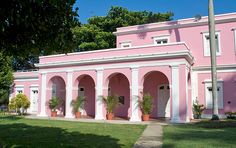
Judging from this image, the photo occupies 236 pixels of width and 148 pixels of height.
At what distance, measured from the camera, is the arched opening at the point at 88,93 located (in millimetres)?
24672

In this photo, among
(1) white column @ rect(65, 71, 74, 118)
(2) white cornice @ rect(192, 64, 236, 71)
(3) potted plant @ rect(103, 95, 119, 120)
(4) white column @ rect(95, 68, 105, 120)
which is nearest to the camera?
(3) potted plant @ rect(103, 95, 119, 120)

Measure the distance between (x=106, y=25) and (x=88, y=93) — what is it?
48.1ft

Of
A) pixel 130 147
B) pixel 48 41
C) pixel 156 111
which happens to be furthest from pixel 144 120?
pixel 48 41

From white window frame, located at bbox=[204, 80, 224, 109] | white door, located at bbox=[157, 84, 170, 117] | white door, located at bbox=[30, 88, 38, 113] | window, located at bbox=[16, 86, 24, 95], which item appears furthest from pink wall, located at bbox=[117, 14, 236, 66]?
window, located at bbox=[16, 86, 24, 95]

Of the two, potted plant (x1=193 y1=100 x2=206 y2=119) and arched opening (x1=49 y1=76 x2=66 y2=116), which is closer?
potted plant (x1=193 y1=100 x2=206 y2=119)

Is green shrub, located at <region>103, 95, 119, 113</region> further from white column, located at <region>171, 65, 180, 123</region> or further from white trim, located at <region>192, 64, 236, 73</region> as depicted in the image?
white trim, located at <region>192, 64, 236, 73</region>

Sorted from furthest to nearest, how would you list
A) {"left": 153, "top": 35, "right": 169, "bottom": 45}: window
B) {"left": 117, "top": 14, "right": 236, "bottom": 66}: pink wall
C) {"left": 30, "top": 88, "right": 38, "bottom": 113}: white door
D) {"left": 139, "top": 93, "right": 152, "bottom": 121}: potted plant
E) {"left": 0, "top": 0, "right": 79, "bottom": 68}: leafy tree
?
{"left": 30, "top": 88, "right": 38, "bottom": 113}: white door → {"left": 153, "top": 35, "right": 169, "bottom": 45}: window → {"left": 117, "top": 14, "right": 236, "bottom": 66}: pink wall → {"left": 139, "top": 93, "right": 152, "bottom": 121}: potted plant → {"left": 0, "top": 0, "right": 79, "bottom": 68}: leafy tree

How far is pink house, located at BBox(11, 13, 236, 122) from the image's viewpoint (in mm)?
19047

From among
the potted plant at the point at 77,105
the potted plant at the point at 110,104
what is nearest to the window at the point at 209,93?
the potted plant at the point at 110,104

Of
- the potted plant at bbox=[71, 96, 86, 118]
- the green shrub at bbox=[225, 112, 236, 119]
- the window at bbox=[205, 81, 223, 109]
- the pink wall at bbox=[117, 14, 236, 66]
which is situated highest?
the pink wall at bbox=[117, 14, 236, 66]

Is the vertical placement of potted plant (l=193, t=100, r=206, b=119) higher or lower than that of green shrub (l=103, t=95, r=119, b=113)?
lower

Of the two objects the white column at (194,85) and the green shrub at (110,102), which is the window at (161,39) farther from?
the green shrub at (110,102)

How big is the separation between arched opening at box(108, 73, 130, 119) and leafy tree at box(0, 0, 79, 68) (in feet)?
55.6

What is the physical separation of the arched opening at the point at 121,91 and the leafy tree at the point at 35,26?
17.0 metres
